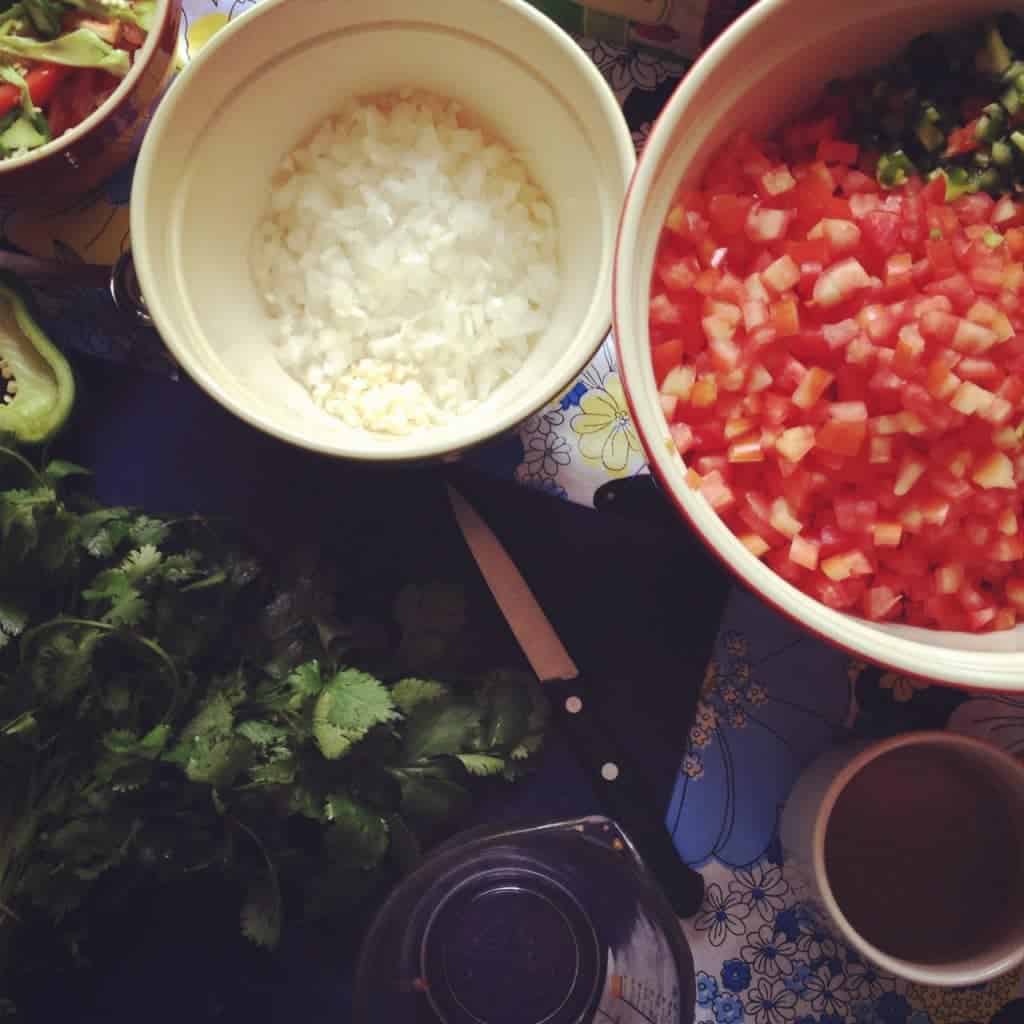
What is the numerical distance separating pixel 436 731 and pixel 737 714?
398 mm

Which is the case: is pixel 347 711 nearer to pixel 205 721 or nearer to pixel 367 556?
pixel 205 721

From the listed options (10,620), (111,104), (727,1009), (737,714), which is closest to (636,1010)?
(727,1009)

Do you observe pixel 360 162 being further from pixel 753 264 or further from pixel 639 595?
pixel 639 595

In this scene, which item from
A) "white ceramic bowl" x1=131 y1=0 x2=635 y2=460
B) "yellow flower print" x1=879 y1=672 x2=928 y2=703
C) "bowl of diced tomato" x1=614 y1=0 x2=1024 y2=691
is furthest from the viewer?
"yellow flower print" x1=879 y1=672 x2=928 y2=703

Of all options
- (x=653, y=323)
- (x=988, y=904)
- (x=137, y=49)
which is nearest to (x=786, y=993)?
(x=988, y=904)

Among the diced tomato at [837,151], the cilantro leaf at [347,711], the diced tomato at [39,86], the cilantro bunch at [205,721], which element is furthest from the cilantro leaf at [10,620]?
the diced tomato at [837,151]

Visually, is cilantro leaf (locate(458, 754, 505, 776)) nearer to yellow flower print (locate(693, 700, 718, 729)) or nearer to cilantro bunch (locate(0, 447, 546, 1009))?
cilantro bunch (locate(0, 447, 546, 1009))

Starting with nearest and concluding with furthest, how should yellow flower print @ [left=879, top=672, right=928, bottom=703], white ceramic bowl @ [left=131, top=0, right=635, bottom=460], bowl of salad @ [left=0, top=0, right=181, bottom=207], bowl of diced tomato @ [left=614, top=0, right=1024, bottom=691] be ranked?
bowl of diced tomato @ [left=614, top=0, right=1024, bottom=691]
white ceramic bowl @ [left=131, top=0, right=635, bottom=460]
bowl of salad @ [left=0, top=0, right=181, bottom=207]
yellow flower print @ [left=879, top=672, right=928, bottom=703]

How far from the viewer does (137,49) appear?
1355mm

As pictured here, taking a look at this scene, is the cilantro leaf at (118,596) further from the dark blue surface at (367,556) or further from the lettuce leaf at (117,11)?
the lettuce leaf at (117,11)

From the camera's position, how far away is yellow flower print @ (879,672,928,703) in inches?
54.6

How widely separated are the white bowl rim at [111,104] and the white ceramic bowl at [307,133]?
0.43ft

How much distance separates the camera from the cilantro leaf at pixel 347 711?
119 centimetres

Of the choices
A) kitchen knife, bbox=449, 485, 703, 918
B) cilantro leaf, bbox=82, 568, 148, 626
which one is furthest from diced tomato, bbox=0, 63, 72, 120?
kitchen knife, bbox=449, 485, 703, 918
